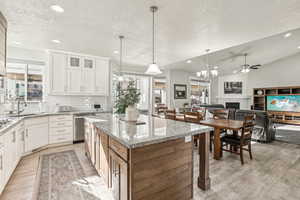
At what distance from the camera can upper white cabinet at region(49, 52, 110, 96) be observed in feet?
13.3

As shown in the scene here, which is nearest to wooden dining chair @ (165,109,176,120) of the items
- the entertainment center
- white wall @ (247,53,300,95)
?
the entertainment center

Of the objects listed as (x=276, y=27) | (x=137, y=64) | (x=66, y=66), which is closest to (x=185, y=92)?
(x=137, y=64)

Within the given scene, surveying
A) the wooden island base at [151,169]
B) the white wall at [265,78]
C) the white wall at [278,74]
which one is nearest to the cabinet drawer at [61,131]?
the wooden island base at [151,169]

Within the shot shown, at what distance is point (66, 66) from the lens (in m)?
4.20

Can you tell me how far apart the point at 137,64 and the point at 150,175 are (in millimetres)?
5137

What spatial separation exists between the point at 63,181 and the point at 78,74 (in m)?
3.04

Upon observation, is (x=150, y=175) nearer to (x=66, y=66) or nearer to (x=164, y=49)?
(x=164, y=49)

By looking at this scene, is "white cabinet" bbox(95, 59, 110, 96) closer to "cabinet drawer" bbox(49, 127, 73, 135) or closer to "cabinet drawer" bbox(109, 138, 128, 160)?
"cabinet drawer" bbox(49, 127, 73, 135)

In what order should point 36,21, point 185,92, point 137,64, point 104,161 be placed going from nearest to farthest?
point 104,161 → point 36,21 → point 137,64 → point 185,92

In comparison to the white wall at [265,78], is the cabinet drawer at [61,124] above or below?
below

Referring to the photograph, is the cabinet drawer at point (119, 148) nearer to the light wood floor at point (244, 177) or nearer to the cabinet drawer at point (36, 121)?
the light wood floor at point (244, 177)

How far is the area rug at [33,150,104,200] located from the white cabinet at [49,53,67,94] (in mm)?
1905

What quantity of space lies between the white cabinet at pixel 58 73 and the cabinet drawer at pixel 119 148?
10.7 ft

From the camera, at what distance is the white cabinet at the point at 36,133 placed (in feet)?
10.7
